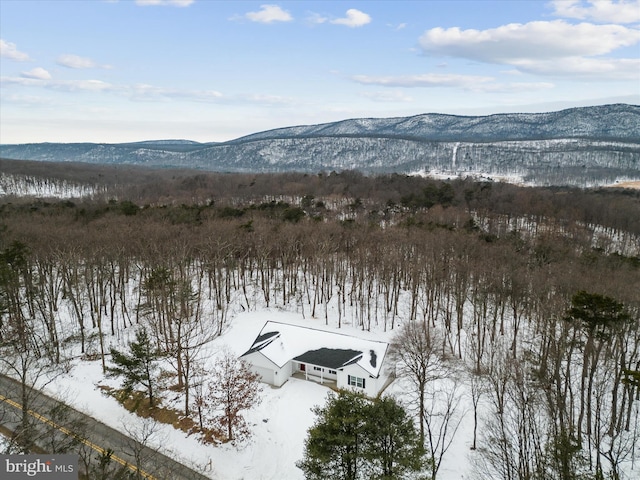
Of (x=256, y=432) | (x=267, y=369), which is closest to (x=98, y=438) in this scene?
(x=256, y=432)

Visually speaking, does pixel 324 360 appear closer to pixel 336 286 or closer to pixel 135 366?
A: pixel 135 366

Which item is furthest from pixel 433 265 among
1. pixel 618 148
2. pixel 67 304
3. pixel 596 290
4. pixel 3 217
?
pixel 618 148

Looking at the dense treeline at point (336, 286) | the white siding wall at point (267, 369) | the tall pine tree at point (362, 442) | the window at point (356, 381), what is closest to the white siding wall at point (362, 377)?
the window at point (356, 381)

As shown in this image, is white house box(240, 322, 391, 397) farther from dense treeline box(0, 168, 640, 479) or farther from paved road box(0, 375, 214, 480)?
paved road box(0, 375, 214, 480)

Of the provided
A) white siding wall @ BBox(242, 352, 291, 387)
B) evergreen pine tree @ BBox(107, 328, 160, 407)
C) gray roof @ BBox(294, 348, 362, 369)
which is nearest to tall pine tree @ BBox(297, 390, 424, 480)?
gray roof @ BBox(294, 348, 362, 369)

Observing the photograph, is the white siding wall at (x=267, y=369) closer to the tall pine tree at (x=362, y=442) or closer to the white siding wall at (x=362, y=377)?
the white siding wall at (x=362, y=377)
